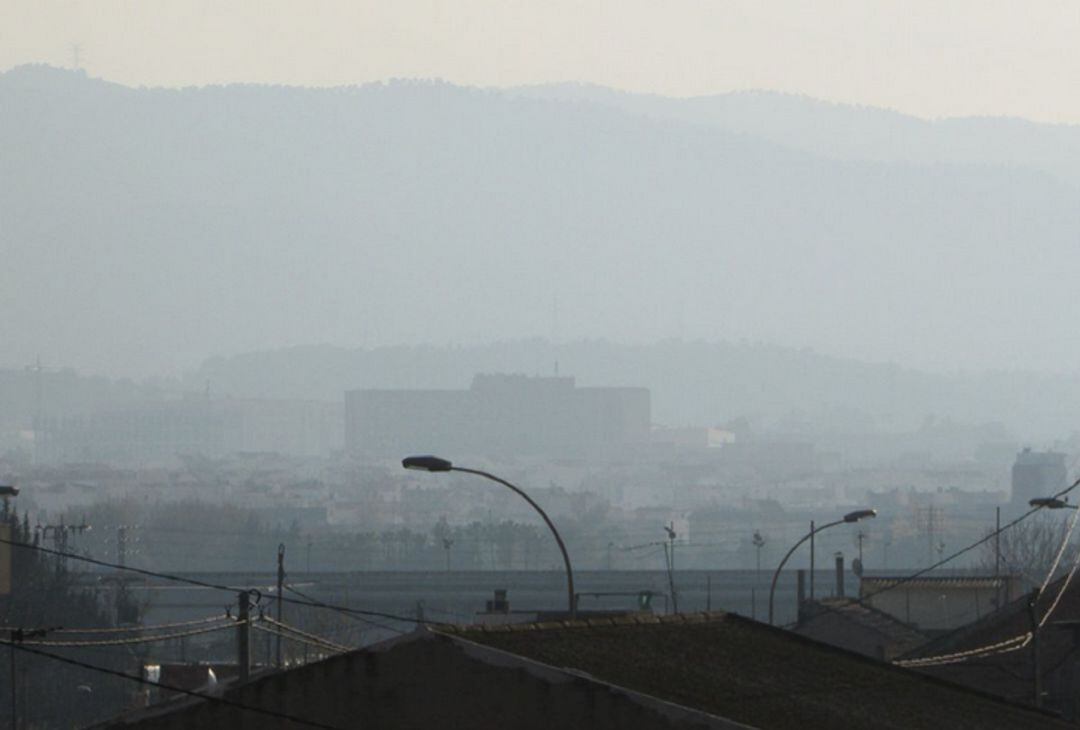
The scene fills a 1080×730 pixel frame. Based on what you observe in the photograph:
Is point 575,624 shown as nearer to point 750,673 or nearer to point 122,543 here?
point 750,673

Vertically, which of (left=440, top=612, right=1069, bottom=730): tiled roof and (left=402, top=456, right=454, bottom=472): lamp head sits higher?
(left=402, top=456, right=454, bottom=472): lamp head

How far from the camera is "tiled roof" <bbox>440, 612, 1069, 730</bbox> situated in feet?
77.1

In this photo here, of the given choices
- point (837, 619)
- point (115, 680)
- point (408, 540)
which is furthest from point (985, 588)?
point (408, 540)

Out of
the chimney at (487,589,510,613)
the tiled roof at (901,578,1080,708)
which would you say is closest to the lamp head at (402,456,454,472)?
the tiled roof at (901,578,1080,708)

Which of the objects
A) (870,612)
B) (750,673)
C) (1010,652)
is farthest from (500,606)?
(750,673)

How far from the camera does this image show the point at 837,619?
51969 millimetres

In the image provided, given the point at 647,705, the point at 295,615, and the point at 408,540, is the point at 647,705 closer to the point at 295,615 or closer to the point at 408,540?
the point at 295,615

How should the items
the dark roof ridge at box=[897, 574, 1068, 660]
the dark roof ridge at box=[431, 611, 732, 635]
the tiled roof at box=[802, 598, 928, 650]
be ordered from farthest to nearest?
the tiled roof at box=[802, 598, 928, 650]
the dark roof ridge at box=[897, 574, 1068, 660]
the dark roof ridge at box=[431, 611, 732, 635]

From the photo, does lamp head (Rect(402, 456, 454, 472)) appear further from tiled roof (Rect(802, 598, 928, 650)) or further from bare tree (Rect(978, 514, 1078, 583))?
bare tree (Rect(978, 514, 1078, 583))

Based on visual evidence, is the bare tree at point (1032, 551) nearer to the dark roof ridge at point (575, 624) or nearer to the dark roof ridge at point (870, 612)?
the dark roof ridge at point (870, 612)

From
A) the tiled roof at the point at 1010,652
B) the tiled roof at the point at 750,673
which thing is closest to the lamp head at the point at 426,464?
the tiled roof at the point at 750,673

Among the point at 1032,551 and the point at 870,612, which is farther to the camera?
the point at 1032,551

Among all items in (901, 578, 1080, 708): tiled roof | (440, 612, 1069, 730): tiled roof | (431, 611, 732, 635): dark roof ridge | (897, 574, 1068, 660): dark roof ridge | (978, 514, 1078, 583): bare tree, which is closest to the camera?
(440, 612, 1069, 730): tiled roof

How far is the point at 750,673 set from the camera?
2555 cm
